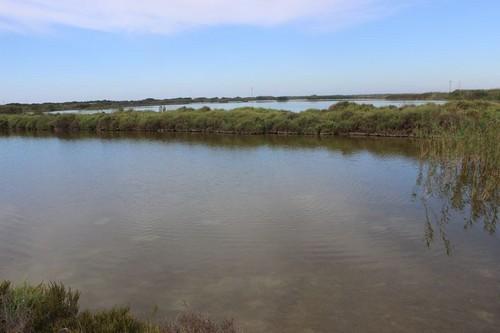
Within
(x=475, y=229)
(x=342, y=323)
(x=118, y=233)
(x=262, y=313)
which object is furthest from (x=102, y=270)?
(x=475, y=229)

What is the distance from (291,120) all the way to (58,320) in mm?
22113

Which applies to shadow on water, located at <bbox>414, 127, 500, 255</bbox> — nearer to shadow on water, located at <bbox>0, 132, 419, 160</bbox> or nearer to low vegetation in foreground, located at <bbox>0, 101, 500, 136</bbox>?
shadow on water, located at <bbox>0, 132, 419, 160</bbox>

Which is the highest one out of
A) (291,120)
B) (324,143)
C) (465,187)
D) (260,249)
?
(291,120)

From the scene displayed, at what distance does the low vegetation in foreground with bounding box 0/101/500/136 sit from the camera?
66.8 ft

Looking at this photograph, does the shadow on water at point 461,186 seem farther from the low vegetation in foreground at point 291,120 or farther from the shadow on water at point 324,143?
the low vegetation in foreground at point 291,120

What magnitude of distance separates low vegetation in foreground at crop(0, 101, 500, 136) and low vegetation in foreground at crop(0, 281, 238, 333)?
14.7 m

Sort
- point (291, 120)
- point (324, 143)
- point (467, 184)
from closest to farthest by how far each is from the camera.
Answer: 1. point (467, 184)
2. point (324, 143)
3. point (291, 120)

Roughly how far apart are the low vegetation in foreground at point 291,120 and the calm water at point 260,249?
8.90 meters

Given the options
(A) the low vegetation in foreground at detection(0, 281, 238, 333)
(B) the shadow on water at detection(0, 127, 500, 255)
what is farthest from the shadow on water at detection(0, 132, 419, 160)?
(A) the low vegetation in foreground at detection(0, 281, 238, 333)

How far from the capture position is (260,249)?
19.9ft

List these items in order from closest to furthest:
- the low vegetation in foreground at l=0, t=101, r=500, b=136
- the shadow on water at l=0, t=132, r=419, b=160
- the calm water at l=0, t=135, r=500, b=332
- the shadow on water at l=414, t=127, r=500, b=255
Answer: the calm water at l=0, t=135, r=500, b=332 → the shadow on water at l=414, t=127, r=500, b=255 → the shadow on water at l=0, t=132, r=419, b=160 → the low vegetation in foreground at l=0, t=101, r=500, b=136

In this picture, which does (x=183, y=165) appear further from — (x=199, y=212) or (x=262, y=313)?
(x=262, y=313)

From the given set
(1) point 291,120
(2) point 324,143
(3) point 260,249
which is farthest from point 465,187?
(1) point 291,120

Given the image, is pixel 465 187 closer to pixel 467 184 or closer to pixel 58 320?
pixel 467 184
